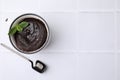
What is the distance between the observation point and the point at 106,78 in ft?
2.83

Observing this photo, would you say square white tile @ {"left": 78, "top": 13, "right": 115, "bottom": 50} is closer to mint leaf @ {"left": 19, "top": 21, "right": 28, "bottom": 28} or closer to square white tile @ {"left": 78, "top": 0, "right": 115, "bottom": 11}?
square white tile @ {"left": 78, "top": 0, "right": 115, "bottom": 11}

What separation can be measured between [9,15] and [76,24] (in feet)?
0.88

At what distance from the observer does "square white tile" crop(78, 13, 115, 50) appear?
0.87 meters

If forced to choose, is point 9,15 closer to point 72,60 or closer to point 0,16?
point 0,16

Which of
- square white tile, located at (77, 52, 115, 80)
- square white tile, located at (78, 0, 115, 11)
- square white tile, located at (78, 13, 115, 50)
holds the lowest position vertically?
square white tile, located at (77, 52, 115, 80)

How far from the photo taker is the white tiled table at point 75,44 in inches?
34.0

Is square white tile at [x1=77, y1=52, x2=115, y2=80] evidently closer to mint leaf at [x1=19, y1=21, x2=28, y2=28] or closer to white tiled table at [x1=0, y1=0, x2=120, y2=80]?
white tiled table at [x1=0, y1=0, x2=120, y2=80]

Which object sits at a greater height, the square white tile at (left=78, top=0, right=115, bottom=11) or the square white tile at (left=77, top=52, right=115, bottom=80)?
the square white tile at (left=78, top=0, right=115, bottom=11)

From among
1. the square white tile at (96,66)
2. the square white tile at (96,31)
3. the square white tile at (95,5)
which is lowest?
the square white tile at (96,66)

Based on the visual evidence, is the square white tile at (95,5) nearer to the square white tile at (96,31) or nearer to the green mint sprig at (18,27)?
the square white tile at (96,31)

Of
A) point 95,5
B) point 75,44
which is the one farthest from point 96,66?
point 95,5

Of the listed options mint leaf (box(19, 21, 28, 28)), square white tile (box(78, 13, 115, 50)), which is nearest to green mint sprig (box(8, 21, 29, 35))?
mint leaf (box(19, 21, 28, 28))

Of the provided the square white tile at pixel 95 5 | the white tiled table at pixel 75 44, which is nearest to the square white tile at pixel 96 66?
the white tiled table at pixel 75 44

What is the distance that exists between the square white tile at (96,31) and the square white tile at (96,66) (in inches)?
1.2
